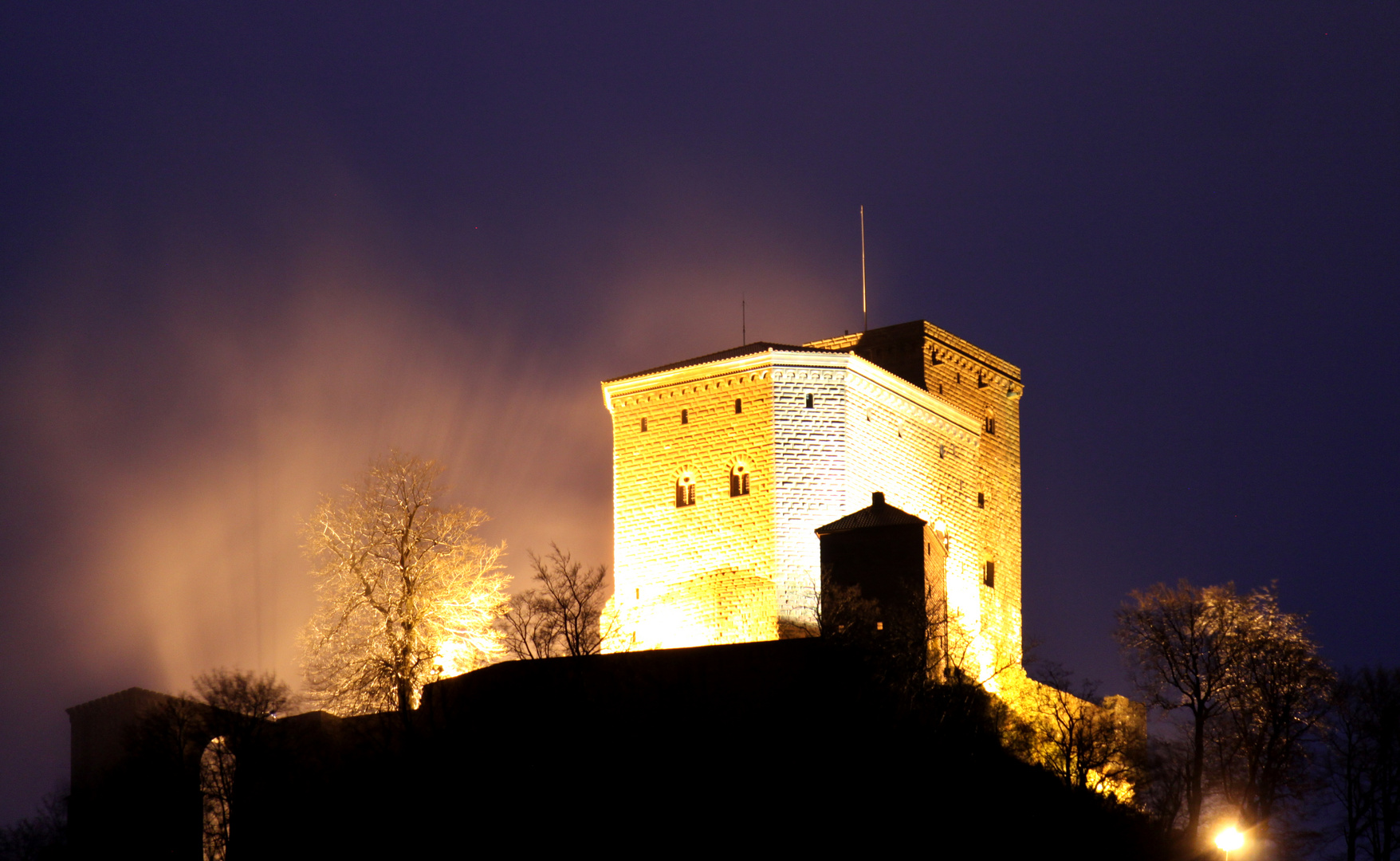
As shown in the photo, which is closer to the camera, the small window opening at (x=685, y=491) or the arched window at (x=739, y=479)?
the arched window at (x=739, y=479)

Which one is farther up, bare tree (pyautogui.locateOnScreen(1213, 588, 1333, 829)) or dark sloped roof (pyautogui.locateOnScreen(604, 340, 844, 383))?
dark sloped roof (pyautogui.locateOnScreen(604, 340, 844, 383))

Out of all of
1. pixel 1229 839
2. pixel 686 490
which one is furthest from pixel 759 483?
pixel 1229 839

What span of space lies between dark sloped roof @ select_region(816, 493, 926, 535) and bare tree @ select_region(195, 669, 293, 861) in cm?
1362

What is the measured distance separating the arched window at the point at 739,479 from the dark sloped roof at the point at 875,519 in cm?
242

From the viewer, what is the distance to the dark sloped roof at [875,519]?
4278cm

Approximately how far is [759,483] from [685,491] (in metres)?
2.31

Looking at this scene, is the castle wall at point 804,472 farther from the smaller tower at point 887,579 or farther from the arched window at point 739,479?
the smaller tower at point 887,579

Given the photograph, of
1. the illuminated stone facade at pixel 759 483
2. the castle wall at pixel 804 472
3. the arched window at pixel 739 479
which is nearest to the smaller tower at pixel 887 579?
the castle wall at pixel 804 472

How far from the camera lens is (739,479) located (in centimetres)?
4606

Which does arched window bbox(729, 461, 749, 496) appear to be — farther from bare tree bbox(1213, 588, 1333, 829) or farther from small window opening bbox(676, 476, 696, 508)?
bare tree bbox(1213, 588, 1333, 829)

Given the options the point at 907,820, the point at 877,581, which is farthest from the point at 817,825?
the point at 877,581

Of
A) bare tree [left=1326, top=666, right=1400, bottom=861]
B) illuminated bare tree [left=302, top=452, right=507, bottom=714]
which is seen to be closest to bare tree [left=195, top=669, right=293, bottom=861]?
illuminated bare tree [left=302, top=452, right=507, bottom=714]

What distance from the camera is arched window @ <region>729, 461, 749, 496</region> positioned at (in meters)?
45.9

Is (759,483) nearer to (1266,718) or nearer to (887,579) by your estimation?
(887,579)
